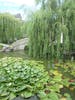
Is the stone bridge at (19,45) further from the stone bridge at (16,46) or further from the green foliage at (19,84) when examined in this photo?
the green foliage at (19,84)

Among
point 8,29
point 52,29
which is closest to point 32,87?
point 52,29

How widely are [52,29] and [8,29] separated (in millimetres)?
8066

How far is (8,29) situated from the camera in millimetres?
17953

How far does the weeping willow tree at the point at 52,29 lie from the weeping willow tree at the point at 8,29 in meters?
7.15

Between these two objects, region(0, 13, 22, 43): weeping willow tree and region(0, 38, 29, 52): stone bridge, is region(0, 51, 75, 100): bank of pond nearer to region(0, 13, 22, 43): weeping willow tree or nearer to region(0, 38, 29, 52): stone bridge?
region(0, 38, 29, 52): stone bridge

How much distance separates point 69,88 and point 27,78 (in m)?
1.21

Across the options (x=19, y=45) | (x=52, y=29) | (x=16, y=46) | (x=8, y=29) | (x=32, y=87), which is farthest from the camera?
(x=8, y=29)

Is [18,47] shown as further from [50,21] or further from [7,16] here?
[50,21]

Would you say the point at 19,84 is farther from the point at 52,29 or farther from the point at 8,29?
the point at 8,29

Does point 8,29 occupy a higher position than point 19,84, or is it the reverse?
point 8,29

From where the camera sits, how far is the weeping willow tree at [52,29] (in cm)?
1044

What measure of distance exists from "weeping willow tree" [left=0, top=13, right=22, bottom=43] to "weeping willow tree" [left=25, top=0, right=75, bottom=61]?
23.4ft

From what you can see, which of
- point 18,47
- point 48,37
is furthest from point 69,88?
point 18,47

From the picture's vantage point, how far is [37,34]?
1081 cm
